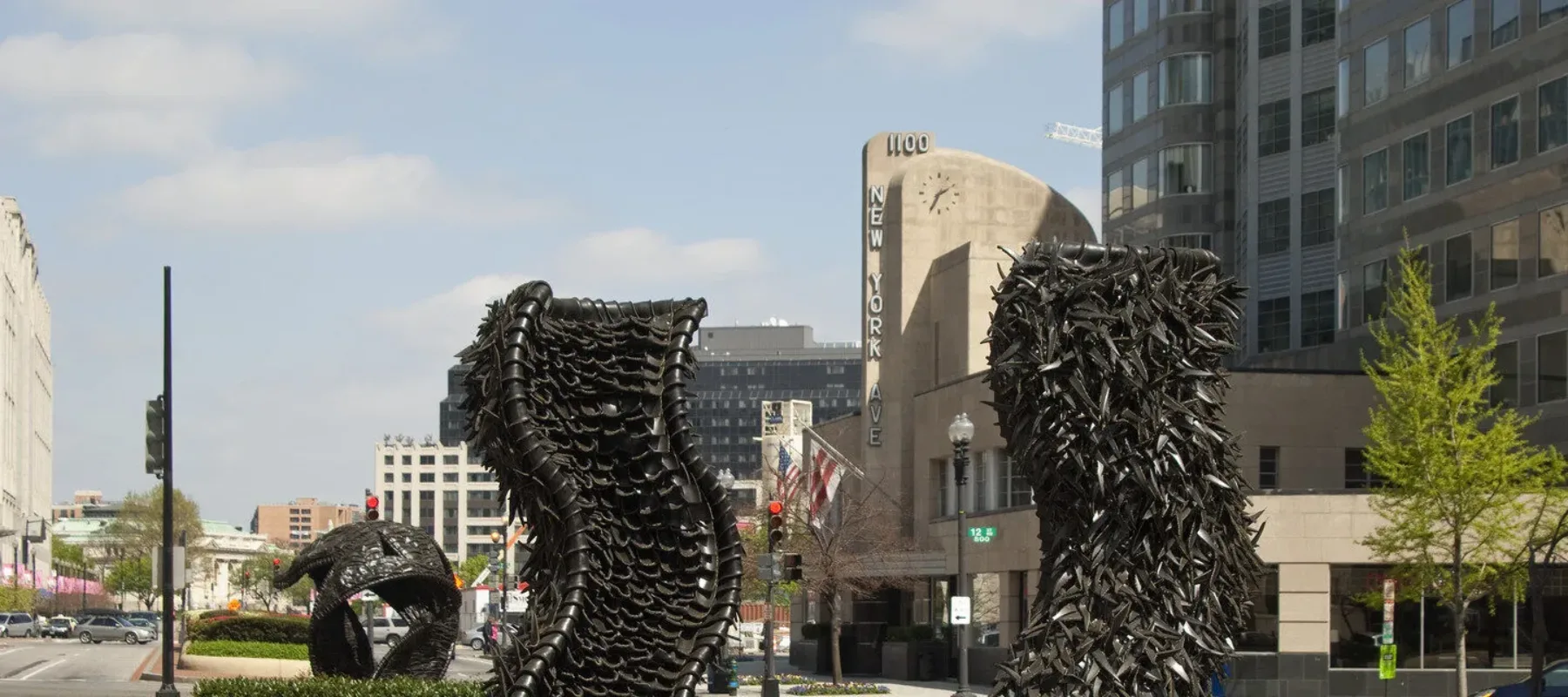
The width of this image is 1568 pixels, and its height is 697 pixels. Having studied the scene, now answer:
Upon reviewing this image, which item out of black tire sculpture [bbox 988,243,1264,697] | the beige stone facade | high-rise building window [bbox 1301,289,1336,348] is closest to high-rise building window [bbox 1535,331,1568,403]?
the beige stone facade

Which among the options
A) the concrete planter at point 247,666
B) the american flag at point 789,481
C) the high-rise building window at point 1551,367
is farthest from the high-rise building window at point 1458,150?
the concrete planter at point 247,666

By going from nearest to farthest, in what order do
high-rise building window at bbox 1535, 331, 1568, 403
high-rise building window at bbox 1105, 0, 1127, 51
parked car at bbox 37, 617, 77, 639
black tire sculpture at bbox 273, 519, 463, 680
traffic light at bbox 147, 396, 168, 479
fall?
black tire sculpture at bbox 273, 519, 463, 680 < traffic light at bbox 147, 396, 168, 479 < high-rise building window at bbox 1535, 331, 1568, 403 < high-rise building window at bbox 1105, 0, 1127, 51 < parked car at bbox 37, 617, 77, 639

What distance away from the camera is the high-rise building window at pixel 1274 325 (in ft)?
193

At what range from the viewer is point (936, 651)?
50.7 metres

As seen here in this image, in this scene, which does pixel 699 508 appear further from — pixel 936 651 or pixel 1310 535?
pixel 936 651

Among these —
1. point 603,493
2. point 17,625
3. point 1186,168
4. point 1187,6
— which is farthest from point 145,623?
point 603,493

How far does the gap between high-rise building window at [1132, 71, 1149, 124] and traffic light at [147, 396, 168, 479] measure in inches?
1728

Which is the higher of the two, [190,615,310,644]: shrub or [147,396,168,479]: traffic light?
[147,396,168,479]: traffic light

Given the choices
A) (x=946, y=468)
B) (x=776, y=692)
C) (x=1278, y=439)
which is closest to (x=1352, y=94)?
(x=1278, y=439)

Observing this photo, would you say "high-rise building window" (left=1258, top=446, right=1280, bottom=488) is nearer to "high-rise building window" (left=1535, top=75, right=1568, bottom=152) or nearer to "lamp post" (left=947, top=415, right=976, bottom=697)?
"high-rise building window" (left=1535, top=75, right=1568, bottom=152)

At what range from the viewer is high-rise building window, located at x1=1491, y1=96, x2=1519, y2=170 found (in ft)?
138

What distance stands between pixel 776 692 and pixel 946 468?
23.0 m

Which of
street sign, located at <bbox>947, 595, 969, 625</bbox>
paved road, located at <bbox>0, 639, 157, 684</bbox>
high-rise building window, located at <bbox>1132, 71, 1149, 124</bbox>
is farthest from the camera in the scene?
high-rise building window, located at <bbox>1132, 71, 1149, 124</bbox>

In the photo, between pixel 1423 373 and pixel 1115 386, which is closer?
pixel 1115 386
